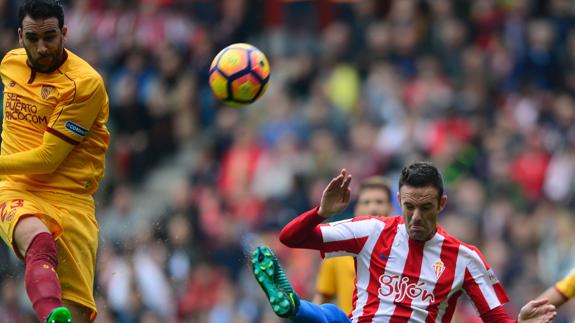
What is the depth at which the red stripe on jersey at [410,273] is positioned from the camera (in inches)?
345

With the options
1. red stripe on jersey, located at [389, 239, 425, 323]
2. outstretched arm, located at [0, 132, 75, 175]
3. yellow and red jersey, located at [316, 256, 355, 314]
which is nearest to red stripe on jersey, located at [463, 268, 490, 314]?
red stripe on jersey, located at [389, 239, 425, 323]

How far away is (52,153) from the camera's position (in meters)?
9.07

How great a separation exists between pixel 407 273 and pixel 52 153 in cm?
240

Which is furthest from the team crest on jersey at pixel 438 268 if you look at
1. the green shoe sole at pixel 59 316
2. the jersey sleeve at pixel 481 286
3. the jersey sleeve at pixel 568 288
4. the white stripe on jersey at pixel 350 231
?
the green shoe sole at pixel 59 316

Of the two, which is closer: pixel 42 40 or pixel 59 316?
pixel 59 316

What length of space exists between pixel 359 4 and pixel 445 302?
36.8ft

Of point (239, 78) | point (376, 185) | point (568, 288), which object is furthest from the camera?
point (376, 185)

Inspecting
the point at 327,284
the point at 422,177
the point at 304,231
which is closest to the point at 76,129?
the point at 304,231

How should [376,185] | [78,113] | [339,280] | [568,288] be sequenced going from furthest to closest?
[339,280], [376,185], [568,288], [78,113]

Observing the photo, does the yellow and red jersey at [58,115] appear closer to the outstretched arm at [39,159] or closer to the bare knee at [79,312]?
the outstretched arm at [39,159]

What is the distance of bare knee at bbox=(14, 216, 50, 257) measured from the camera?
8.91 m

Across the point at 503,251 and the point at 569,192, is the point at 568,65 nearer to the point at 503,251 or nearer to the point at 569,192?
the point at 569,192

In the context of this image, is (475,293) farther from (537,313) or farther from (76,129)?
(76,129)

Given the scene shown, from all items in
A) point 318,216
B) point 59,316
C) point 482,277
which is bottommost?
point 59,316
